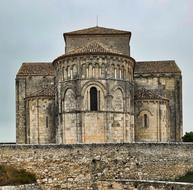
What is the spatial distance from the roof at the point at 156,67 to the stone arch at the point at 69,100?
9.64 m

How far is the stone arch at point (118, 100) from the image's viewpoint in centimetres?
3653

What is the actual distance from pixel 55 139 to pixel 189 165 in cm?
1291

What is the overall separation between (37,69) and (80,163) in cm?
2014

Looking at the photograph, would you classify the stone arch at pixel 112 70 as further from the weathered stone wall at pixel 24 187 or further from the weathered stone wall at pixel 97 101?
the weathered stone wall at pixel 24 187

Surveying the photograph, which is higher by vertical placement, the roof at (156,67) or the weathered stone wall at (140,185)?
the roof at (156,67)

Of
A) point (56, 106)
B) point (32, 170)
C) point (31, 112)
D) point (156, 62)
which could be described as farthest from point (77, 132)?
point (156, 62)

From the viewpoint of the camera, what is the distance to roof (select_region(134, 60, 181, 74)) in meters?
44.9

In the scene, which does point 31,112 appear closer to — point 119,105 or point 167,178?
point 119,105

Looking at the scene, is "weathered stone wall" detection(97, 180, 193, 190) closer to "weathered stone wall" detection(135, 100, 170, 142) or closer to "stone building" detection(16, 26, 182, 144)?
"stone building" detection(16, 26, 182, 144)

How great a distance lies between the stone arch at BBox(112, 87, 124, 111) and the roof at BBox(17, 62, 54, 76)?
405 inches

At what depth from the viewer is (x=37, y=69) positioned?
46.2 meters

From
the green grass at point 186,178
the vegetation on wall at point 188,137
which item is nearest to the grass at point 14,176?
the green grass at point 186,178

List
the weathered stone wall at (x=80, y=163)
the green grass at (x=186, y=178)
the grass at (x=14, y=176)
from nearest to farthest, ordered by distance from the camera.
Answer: the grass at (x=14, y=176) → the weathered stone wall at (x=80, y=163) → the green grass at (x=186, y=178)

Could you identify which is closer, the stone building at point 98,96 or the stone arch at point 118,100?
the stone building at point 98,96
